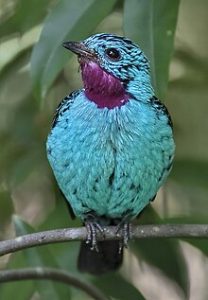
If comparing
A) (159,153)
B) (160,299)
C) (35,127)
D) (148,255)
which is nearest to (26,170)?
(35,127)

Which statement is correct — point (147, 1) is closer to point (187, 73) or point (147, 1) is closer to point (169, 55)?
point (169, 55)

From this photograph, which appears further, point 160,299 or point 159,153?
point 160,299

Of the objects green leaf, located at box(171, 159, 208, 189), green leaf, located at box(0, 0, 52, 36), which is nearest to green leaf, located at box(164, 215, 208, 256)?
green leaf, located at box(171, 159, 208, 189)

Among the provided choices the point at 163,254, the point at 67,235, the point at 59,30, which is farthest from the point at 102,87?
the point at 163,254

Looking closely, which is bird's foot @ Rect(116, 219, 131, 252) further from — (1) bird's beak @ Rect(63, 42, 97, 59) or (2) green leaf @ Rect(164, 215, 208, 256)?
(1) bird's beak @ Rect(63, 42, 97, 59)

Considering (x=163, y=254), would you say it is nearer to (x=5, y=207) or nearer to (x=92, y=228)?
(x=92, y=228)

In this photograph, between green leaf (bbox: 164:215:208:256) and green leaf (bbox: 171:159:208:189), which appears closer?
green leaf (bbox: 164:215:208:256)
